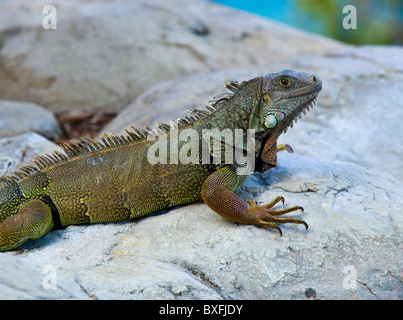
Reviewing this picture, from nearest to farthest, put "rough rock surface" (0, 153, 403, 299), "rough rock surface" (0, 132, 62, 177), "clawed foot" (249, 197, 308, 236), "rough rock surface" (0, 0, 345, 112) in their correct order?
"rough rock surface" (0, 153, 403, 299)
"clawed foot" (249, 197, 308, 236)
"rough rock surface" (0, 132, 62, 177)
"rough rock surface" (0, 0, 345, 112)

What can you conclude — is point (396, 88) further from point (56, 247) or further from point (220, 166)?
point (56, 247)

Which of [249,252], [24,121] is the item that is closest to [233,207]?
[249,252]

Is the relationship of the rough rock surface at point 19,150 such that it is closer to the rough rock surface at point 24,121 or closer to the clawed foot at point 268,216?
the rough rock surface at point 24,121

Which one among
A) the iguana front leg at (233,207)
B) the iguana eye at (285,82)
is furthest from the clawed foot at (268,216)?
the iguana eye at (285,82)

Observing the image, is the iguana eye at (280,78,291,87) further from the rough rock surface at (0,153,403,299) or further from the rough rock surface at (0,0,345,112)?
the rough rock surface at (0,0,345,112)

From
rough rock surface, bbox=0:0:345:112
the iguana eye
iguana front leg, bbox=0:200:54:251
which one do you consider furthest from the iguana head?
rough rock surface, bbox=0:0:345:112
